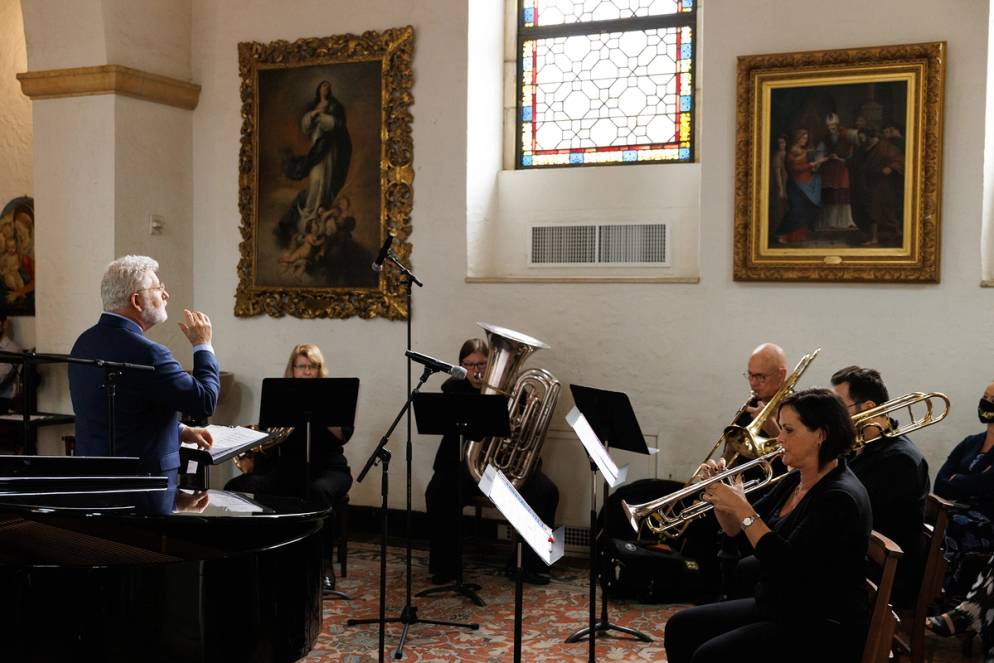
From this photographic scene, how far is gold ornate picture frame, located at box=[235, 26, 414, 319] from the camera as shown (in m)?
7.74

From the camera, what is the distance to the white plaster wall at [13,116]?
974 centimetres

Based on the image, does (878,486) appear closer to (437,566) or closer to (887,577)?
(887,577)

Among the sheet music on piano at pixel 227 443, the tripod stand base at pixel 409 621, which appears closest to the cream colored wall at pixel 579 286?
the tripod stand base at pixel 409 621

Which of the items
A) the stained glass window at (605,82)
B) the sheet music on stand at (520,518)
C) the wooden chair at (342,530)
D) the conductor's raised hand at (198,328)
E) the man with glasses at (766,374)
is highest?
the stained glass window at (605,82)

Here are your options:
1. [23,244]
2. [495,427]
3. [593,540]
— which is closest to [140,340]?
[495,427]

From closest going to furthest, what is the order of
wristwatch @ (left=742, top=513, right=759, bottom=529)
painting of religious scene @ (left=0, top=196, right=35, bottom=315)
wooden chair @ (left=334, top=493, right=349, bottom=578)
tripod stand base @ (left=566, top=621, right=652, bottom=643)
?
wristwatch @ (left=742, top=513, right=759, bottom=529), tripod stand base @ (left=566, top=621, right=652, bottom=643), wooden chair @ (left=334, top=493, right=349, bottom=578), painting of religious scene @ (left=0, top=196, right=35, bottom=315)

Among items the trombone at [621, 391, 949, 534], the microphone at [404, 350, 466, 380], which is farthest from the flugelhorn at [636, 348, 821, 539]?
the microphone at [404, 350, 466, 380]

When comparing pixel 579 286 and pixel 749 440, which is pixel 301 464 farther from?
pixel 749 440

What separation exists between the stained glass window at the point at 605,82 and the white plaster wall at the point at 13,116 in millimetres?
4869

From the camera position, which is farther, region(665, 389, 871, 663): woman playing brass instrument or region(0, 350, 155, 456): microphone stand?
region(665, 389, 871, 663): woman playing brass instrument

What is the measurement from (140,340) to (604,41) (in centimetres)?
472

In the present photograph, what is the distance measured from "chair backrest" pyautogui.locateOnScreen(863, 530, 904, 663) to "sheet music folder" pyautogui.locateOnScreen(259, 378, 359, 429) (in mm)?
3133

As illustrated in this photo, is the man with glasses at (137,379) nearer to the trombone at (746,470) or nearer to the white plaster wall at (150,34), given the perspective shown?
the trombone at (746,470)

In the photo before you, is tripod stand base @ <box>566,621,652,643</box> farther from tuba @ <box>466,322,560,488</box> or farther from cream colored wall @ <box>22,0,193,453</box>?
cream colored wall @ <box>22,0,193,453</box>
